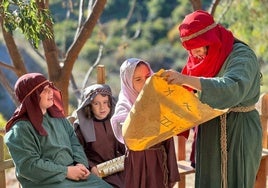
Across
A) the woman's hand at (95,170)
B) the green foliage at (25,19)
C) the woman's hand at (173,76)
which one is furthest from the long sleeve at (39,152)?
the woman's hand at (173,76)

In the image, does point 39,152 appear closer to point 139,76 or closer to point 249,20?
point 139,76

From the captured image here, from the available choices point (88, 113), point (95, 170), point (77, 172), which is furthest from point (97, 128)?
point (77, 172)

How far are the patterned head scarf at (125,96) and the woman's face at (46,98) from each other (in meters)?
0.40

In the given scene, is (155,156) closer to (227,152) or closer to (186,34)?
(227,152)

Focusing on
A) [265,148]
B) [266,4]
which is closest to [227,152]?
[265,148]

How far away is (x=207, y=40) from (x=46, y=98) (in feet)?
3.15

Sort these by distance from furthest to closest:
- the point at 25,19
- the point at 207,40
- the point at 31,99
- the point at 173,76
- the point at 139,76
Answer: the point at 139,76
the point at 25,19
the point at 31,99
the point at 207,40
the point at 173,76

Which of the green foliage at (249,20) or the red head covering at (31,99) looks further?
the green foliage at (249,20)

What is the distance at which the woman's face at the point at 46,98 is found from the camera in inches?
118

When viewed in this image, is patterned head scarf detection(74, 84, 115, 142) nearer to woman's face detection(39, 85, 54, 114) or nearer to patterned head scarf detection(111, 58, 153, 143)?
patterned head scarf detection(111, 58, 153, 143)

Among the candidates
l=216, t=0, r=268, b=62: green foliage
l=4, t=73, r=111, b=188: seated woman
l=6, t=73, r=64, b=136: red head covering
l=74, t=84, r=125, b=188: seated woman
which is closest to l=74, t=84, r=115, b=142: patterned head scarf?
l=74, t=84, r=125, b=188: seated woman

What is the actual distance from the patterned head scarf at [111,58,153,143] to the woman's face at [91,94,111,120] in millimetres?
185

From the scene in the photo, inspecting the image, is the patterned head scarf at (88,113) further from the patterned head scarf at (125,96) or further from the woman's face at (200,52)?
the woman's face at (200,52)

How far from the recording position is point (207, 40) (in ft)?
8.75
